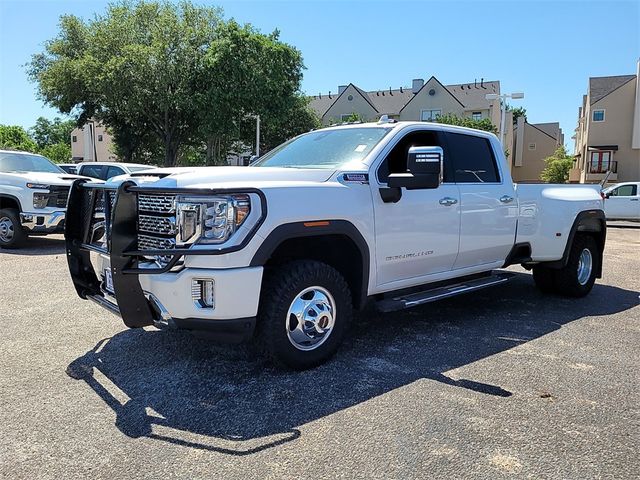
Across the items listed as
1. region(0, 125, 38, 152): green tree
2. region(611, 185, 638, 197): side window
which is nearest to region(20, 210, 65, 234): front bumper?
region(611, 185, 638, 197): side window

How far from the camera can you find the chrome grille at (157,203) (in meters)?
3.61

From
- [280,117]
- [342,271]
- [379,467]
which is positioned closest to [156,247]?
[342,271]

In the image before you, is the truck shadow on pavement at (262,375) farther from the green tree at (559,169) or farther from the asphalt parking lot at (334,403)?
the green tree at (559,169)

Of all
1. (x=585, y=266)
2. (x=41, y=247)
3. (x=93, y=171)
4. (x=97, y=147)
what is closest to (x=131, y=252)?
(x=585, y=266)

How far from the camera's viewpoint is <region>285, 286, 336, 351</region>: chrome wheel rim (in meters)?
3.93

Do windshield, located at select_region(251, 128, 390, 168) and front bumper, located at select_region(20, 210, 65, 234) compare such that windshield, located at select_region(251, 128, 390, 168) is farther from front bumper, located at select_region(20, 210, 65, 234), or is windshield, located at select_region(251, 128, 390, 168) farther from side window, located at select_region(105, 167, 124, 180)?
side window, located at select_region(105, 167, 124, 180)

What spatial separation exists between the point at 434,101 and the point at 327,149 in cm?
4609

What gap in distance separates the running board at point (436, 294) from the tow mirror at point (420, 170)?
0.98 m

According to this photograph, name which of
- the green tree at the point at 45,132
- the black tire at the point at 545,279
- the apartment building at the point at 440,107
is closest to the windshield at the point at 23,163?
the black tire at the point at 545,279

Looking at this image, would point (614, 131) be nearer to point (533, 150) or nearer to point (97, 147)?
point (533, 150)

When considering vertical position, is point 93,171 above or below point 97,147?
below

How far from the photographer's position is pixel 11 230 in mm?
10016

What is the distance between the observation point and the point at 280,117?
102ft

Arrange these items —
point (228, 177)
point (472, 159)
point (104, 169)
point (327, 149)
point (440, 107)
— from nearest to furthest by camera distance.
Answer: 1. point (228, 177)
2. point (327, 149)
3. point (472, 159)
4. point (104, 169)
5. point (440, 107)
